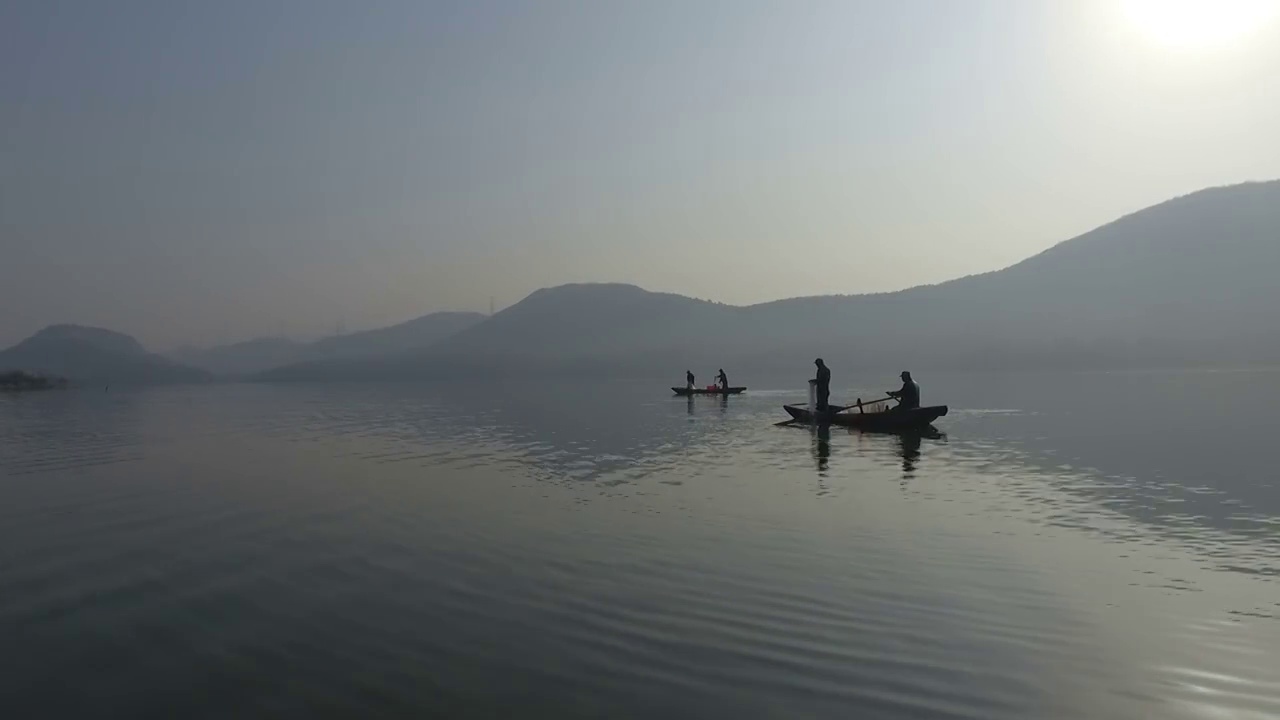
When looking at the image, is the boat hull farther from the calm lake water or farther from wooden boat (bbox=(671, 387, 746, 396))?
the calm lake water

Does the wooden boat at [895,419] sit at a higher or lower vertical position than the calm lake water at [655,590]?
higher

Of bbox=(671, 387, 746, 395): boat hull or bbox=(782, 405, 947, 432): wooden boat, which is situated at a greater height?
bbox=(671, 387, 746, 395): boat hull

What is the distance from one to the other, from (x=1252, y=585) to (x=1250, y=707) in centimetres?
634

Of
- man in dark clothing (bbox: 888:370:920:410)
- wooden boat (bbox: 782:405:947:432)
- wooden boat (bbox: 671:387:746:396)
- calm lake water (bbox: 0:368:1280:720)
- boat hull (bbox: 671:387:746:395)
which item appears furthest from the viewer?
wooden boat (bbox: 671:387:746:396)

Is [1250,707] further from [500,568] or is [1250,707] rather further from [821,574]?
[500,568]

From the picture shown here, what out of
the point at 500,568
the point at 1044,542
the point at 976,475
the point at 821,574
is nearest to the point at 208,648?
the point at 500,568

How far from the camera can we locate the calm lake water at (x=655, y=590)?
954 centimetres

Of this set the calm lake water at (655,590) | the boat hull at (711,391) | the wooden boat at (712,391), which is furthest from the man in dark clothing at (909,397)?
the wooden boat at (712,391)

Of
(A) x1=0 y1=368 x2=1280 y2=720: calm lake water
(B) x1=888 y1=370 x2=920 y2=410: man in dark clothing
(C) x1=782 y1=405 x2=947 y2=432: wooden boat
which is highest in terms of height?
(B) x1=888 y1=370 x2=920 y2=410: man in dark clothing

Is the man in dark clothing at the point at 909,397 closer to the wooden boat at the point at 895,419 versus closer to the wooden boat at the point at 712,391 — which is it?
the wooden boat at the point at 895,419

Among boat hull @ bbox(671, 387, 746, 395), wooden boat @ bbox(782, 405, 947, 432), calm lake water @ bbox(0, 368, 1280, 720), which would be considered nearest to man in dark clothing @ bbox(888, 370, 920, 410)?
wooden boat @ bbox(782, 405, 947, 432)

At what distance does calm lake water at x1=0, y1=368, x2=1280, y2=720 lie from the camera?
Result: 954 cm

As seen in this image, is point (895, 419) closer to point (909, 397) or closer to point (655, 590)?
point (909, 397)

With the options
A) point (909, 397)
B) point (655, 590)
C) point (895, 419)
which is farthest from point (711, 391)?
point (655, 590)
